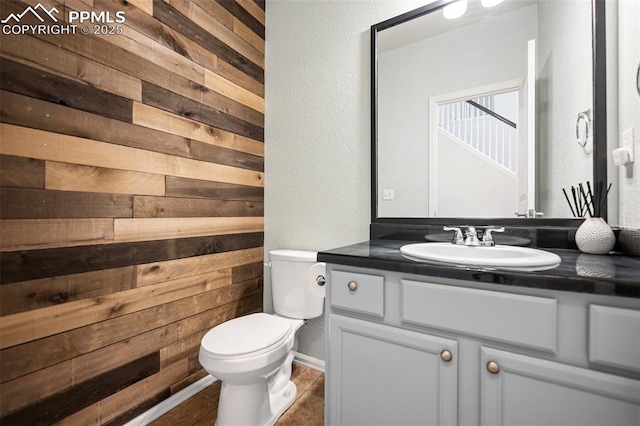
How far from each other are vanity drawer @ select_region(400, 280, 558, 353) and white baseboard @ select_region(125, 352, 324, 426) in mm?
1159

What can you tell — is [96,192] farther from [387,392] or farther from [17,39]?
[387,392]

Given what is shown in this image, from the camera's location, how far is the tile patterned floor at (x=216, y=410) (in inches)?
55.8

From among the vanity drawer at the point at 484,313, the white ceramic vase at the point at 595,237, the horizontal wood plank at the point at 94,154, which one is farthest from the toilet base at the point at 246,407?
the white ceramic vase at the point at 595,237

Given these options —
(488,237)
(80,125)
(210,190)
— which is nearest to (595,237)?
(488,237)

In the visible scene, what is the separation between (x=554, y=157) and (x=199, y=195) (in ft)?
5.64

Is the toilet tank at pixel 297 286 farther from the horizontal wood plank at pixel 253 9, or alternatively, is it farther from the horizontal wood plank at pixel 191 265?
the horizontal wood plank at pixel 253 9

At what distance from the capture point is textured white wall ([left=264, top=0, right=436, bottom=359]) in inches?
67.5

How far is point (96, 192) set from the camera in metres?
1.23

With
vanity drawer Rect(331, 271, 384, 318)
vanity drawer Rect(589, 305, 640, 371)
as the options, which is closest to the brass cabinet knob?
vanity drawer Rect(589, 305, 640, 371)

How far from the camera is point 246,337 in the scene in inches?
52.9

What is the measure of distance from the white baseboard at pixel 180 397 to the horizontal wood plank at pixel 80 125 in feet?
4.05

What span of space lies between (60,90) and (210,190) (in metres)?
0.76

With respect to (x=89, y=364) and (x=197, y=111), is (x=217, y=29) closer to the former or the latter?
(x=197, y=111)

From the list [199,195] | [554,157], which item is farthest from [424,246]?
[199,195]
